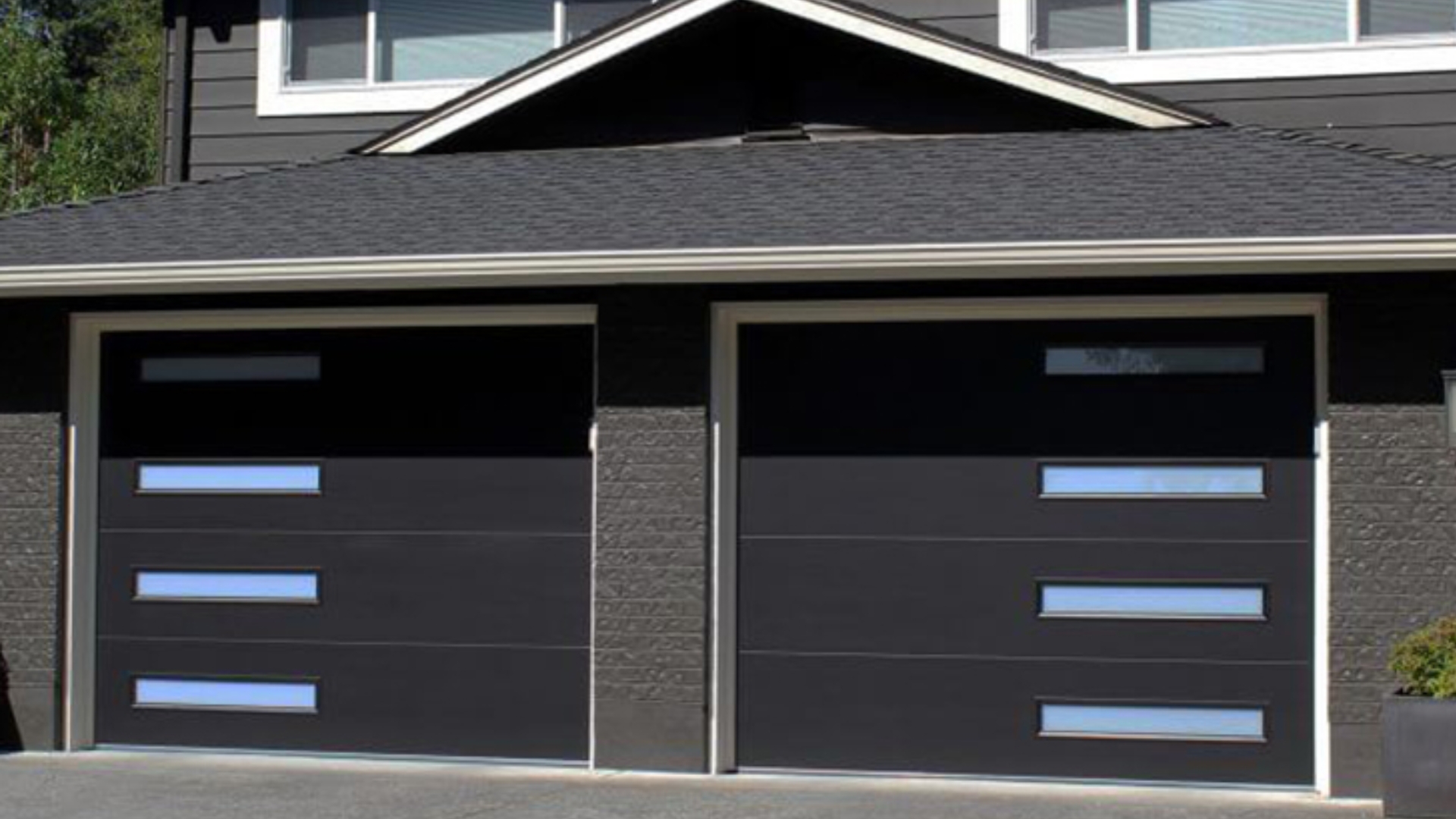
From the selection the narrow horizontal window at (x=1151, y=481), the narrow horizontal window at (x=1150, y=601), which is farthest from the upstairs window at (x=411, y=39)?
the narrow horizontal window at (x=1150, y=601)

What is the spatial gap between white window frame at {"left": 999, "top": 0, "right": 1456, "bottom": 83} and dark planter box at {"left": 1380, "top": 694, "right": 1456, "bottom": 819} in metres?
4.77

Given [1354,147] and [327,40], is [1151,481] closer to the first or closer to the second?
[1354,147]

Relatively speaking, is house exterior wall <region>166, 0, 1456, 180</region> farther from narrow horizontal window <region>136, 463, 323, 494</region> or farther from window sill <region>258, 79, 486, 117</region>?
narrow horizontal window <region>136, 463, 323, 494</region>

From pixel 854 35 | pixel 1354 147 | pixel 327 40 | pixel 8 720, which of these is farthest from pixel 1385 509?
pixel 327 40

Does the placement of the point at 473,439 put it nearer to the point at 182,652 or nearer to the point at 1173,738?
the point at 182,652

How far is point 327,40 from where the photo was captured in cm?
1555

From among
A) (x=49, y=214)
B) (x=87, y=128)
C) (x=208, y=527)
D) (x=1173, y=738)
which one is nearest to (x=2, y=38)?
(x=87, y=128)

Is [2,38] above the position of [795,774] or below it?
above

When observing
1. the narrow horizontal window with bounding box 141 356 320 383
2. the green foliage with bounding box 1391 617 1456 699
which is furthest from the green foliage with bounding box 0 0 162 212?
the green foliage with bounding box 1391 617 1456 699

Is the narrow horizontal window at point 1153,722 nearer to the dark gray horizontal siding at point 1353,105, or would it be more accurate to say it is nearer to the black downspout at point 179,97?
the dark gray horizontal siding at point 1353,105

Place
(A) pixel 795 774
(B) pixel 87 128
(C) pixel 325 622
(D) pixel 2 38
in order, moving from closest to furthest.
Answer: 1. (A) pixel 795 774
2. (C) pixel 325 622
3. (D) pixel 2 38
4. (B) pixel 87 128

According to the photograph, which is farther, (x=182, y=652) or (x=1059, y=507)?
(x=182, y=652)

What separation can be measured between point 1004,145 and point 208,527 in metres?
5.32

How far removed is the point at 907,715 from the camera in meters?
11.9
